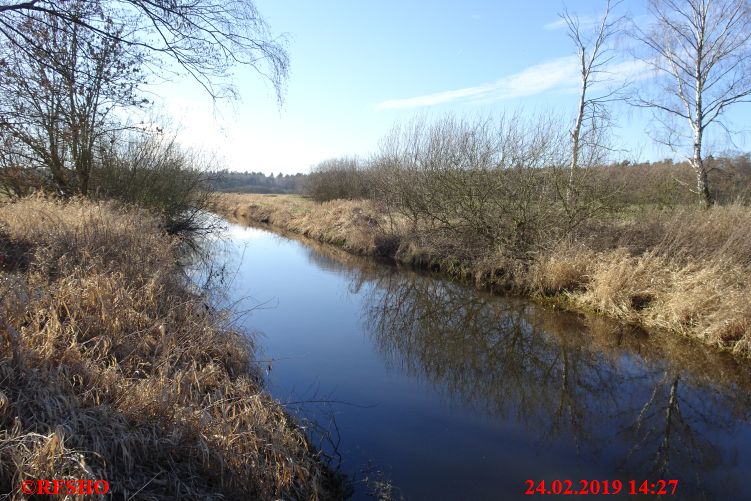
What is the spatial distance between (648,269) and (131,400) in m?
8.91

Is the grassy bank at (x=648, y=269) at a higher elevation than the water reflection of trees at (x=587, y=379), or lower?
higher

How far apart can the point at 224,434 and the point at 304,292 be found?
8.15 meters

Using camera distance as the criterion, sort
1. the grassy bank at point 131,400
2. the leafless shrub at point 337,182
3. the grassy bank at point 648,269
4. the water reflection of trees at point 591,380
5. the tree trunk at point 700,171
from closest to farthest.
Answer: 1. the grassy bank at point 131,400
2. the water reflection of trees at point 591,380
3. the grassy bank at point 648,269
4. the tree trunk at point 700,171
5. the leafless shrub at point 337,182

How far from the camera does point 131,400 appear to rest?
3.31 metres

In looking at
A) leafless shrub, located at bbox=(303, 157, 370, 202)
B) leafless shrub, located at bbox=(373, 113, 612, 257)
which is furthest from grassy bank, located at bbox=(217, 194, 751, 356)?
leafless shrub, located at bbox=(303, 157, 370, 202)

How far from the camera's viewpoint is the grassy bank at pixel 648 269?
294 inches

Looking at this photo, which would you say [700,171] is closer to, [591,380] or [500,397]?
[591,380]
